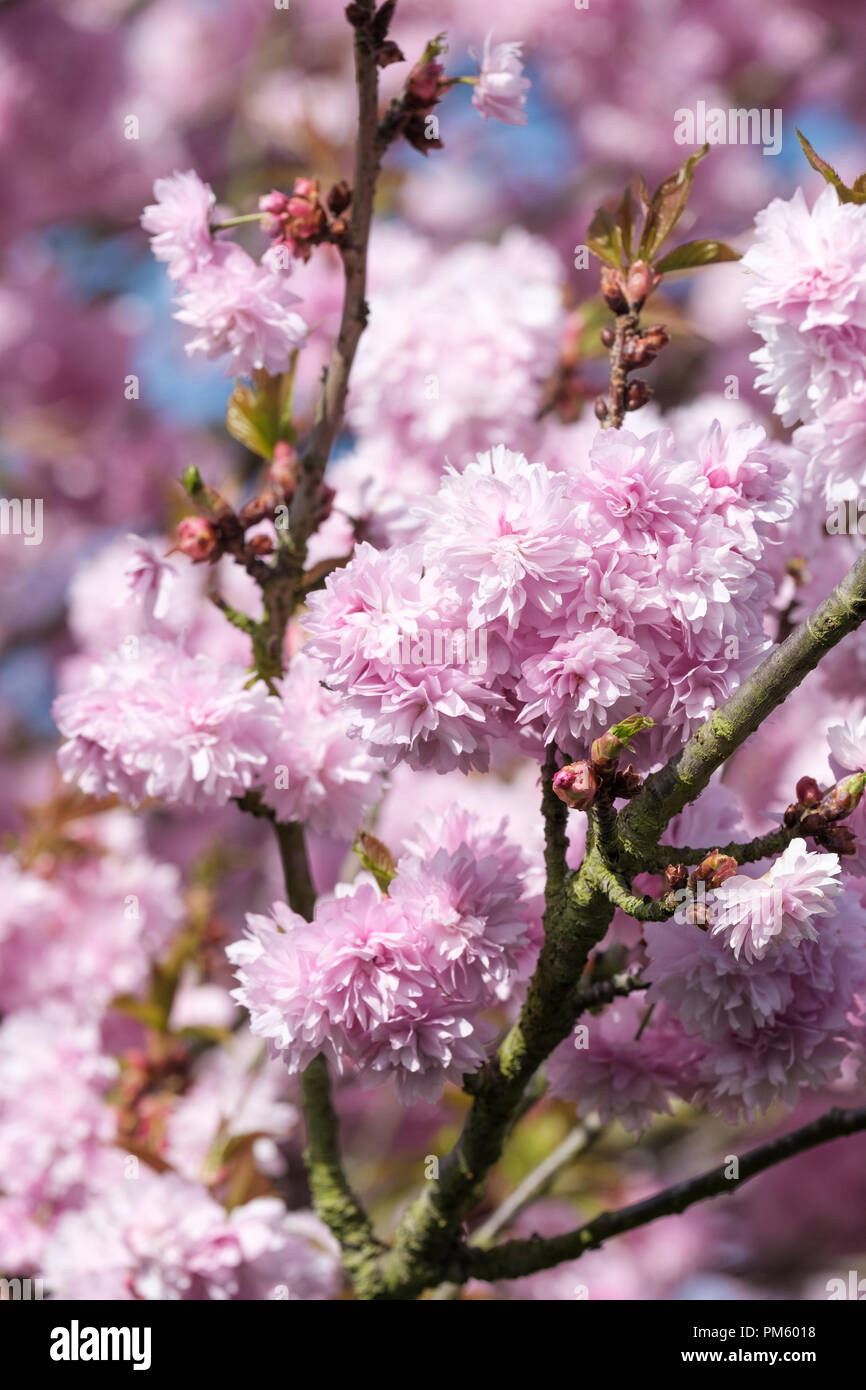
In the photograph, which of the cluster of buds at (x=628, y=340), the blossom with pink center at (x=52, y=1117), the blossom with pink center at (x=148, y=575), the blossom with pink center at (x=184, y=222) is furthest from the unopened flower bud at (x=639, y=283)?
the blossom with pink center at (x=52, y=1117)

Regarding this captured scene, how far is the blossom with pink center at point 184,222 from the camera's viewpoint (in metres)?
1.16

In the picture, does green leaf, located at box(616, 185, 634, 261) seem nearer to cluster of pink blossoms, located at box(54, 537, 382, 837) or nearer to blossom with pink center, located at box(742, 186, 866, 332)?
blossom with pink center, located at box(742, 186, 866, 332)

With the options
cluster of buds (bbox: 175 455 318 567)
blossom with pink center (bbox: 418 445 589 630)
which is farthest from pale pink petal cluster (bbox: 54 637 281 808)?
blossom with pink center (bbox: 418 445 589 630)

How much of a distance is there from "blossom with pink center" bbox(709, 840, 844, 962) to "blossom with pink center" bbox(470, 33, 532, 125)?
738mm

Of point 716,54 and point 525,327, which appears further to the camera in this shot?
point 716,54

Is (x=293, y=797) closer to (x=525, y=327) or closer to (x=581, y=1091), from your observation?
(x=581, y=1091)

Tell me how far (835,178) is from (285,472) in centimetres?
56

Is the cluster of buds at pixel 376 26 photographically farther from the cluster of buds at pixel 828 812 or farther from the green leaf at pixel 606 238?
the cluster of buds at pixel 828 812

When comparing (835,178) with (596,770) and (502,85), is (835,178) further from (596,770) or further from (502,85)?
(596,770)

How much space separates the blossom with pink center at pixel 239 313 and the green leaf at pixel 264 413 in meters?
0.14

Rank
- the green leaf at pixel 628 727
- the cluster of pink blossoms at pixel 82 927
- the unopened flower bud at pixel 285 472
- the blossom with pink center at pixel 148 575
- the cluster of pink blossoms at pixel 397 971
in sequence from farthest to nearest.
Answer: the cluster of pink blossoms at pixel 82 927 → the unopened flower bud at pixel 285 472 → the blossom with pink center at pixel 148 575 → the cluster of pink blossoms at pixel 397 971 → the green leaf at pixel 628 727

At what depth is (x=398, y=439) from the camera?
1.95 metres

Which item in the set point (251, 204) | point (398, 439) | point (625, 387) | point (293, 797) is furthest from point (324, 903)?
point (398, 439)
